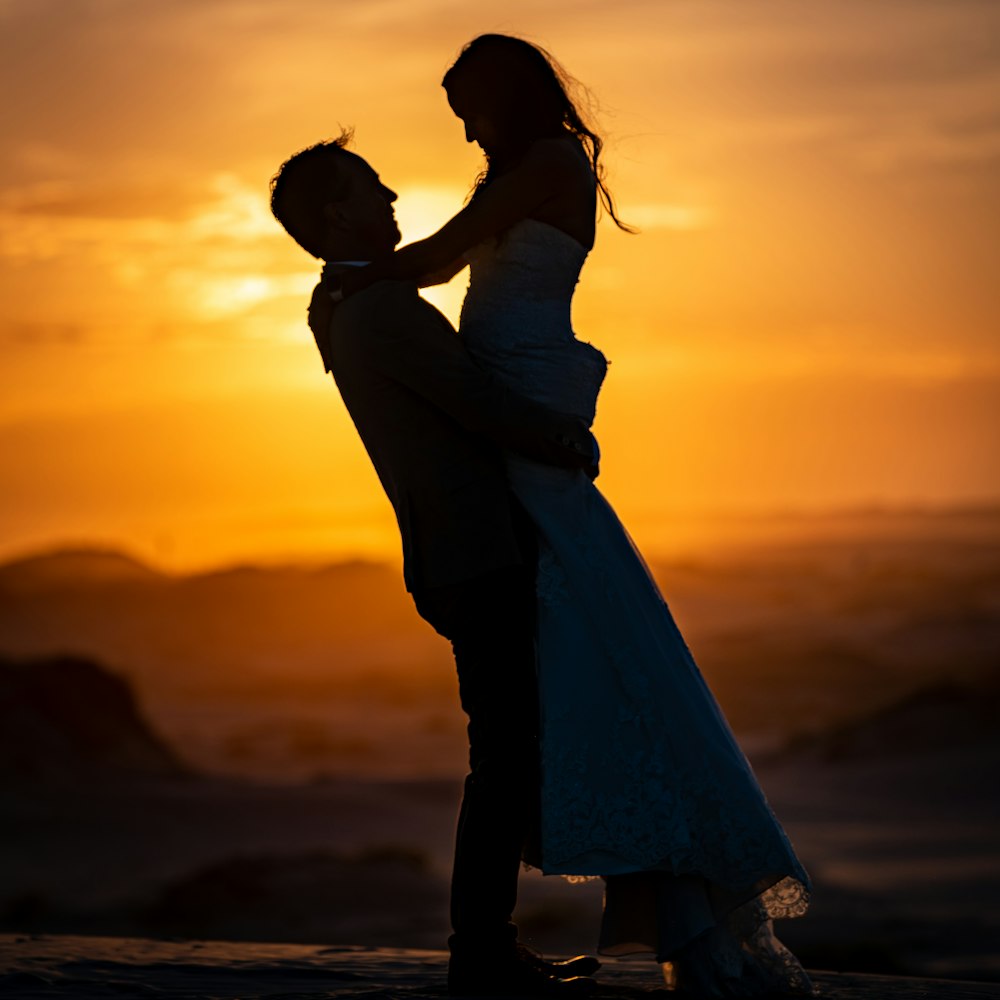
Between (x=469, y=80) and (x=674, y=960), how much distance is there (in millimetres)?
2212

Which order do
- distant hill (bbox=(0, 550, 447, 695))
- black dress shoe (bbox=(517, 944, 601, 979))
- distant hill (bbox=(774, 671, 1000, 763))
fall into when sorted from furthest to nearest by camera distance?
distant hill (bbox=(0, 550, 447, 695))
distant hill (bbox=(774, 671, 1000, 763))
black dress shoe (bbox=(517, 944, 601, 979))

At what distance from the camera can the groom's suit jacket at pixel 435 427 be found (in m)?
4.07

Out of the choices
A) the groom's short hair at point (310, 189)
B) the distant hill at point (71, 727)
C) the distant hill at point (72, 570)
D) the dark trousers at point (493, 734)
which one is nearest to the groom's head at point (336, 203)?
the groom's short hair at point (310, 189)

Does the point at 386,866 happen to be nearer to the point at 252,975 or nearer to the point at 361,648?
the point at 252,975

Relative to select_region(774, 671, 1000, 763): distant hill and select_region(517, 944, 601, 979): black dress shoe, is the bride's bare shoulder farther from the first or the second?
select_region(774, 671, 1000, 763): distant hill

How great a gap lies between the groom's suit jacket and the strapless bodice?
0.11m

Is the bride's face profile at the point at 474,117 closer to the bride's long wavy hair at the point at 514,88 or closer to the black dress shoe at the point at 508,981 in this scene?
the bride's long wavy hair at the point at 514,88

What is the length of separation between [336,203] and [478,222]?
362mm

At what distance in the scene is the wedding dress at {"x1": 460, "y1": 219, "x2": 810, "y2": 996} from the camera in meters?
4.18

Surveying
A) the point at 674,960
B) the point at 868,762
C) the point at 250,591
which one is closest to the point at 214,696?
the point at 250,591

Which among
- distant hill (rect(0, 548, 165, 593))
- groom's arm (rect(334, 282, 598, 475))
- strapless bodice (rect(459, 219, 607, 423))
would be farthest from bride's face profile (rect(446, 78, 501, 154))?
distant hill (rect(0, 548, 165, 593))

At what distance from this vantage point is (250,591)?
111938mm

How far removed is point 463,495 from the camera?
4121 millimetres

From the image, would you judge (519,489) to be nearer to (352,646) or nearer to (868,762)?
(868,762)
